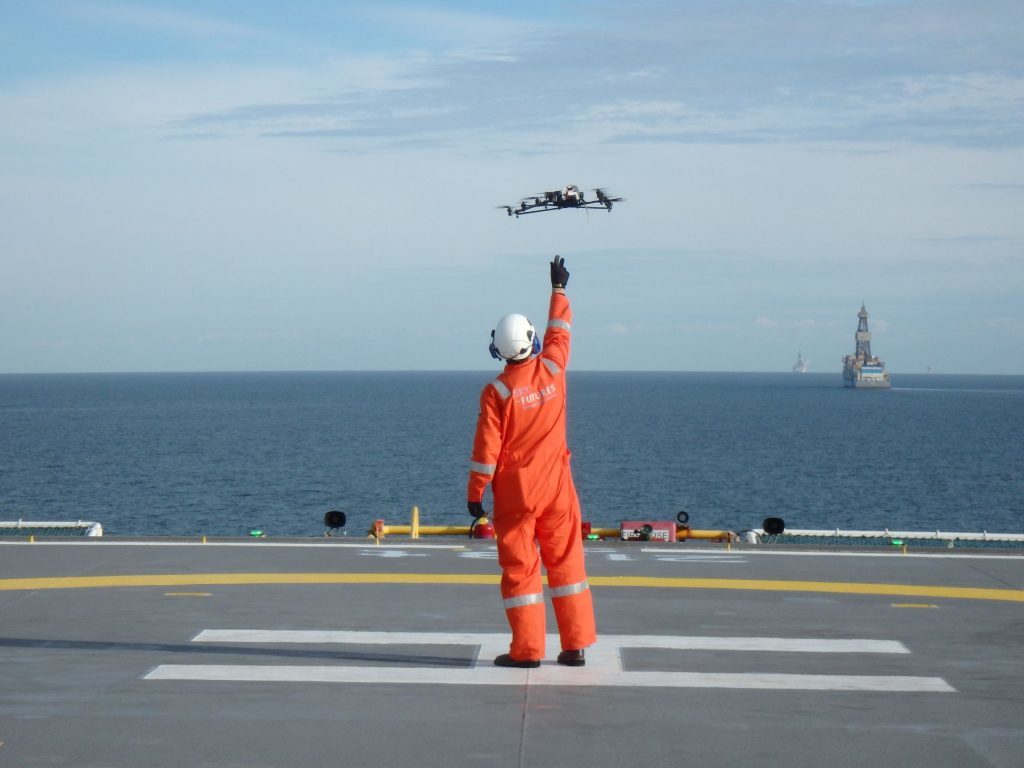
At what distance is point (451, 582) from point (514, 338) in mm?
3885

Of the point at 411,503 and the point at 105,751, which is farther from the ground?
the point at 105,751

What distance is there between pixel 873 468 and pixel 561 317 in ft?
251

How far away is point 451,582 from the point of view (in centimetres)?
1150

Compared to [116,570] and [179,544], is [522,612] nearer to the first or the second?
[116,570]

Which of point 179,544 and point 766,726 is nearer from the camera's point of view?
point 766,726

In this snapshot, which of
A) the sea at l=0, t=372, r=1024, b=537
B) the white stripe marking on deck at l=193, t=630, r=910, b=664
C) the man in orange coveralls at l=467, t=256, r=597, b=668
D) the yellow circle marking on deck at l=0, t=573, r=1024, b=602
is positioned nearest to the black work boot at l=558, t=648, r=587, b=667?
the man in orange coveralls at l=467, t=256, r=597, b=668

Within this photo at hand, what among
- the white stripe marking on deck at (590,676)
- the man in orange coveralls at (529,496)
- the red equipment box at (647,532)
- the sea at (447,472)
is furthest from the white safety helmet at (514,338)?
the sea at (447,472)

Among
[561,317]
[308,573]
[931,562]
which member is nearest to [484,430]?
[561,317]

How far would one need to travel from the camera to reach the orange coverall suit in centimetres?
802

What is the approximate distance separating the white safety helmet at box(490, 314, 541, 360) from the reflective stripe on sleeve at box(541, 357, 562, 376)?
0.35 feet

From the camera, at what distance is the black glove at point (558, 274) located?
342 inches

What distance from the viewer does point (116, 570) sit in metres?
12.1

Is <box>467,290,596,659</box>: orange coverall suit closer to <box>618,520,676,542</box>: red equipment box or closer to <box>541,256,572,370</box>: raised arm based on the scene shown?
<box>541,256,572,370</box>: raised arm

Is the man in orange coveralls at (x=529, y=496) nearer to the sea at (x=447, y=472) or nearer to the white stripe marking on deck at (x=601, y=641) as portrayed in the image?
the white stripe marking on deck at (x=601, y=641)
